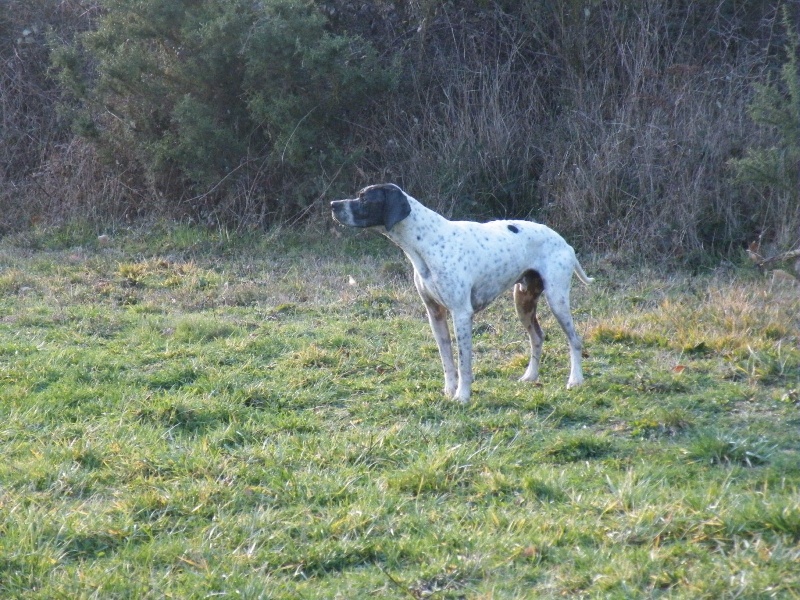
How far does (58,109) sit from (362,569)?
39.2 feet

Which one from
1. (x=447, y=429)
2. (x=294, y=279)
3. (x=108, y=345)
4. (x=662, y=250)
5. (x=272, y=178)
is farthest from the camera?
(x=272, y=178)

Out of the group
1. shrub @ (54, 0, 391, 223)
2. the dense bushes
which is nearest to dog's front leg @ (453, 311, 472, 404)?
the dense bushes

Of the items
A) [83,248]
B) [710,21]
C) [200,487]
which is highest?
[710,21]

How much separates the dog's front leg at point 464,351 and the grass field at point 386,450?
0.12m

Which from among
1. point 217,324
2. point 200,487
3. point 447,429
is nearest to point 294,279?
point 217,324

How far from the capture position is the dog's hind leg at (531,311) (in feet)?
22.7

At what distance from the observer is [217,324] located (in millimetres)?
8219

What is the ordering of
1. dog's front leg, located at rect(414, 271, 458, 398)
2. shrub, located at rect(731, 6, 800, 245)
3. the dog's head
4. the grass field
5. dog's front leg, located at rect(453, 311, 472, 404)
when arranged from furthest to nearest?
1. shrub, located at rect(731, 6, 800, 245)
2. dog's front leg, located at rect(414, 271, 458, 398)
3. dog's front leg, located at rect(453, 311, 472, 404)
4. the dog's head
5. the grass field

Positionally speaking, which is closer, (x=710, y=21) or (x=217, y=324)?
(x=217, y=324)

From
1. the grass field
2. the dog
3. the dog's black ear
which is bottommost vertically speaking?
the grass field

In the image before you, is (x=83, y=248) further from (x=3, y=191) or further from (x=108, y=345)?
(x=108, y=345)

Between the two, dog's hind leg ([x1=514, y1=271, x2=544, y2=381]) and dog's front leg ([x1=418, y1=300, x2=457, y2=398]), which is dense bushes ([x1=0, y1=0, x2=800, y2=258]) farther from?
dog's front leg ([x1=418, y1=300, x2=457, y2=398])

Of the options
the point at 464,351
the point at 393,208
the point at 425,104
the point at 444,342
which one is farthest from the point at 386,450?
the point at 425,104

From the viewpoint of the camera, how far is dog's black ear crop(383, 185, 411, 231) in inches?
245
